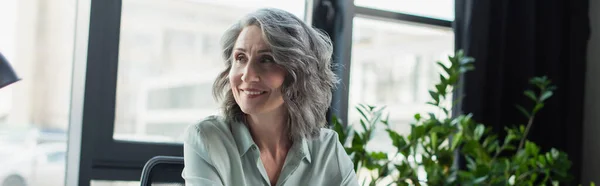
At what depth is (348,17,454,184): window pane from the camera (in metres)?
2.99

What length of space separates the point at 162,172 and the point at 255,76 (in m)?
0.59

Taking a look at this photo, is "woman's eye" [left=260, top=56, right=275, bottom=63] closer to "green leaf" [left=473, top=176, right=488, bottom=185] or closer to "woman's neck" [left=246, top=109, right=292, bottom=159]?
"woman's neck" [left=246, top=109, right=292, bottom=159]

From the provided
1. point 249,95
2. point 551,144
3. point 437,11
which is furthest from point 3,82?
point 551,144

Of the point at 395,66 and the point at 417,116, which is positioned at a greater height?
the point at 395,66

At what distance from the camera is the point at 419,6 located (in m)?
3.06

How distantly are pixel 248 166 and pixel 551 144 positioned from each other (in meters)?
2.35

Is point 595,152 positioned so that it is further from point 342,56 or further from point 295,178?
point 295,178

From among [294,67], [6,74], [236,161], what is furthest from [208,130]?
[6,74]

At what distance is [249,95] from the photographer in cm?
100

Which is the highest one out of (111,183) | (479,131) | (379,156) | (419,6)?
(419,6)

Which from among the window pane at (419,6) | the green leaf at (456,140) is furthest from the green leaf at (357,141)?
the window pane at (419,6)

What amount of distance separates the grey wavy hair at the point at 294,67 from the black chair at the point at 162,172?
418mm

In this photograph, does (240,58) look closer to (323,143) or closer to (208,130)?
(208,130)

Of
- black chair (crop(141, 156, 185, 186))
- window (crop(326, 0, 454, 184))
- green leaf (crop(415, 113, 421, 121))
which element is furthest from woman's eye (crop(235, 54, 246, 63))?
window (crop(326, 0, 454, 184))
